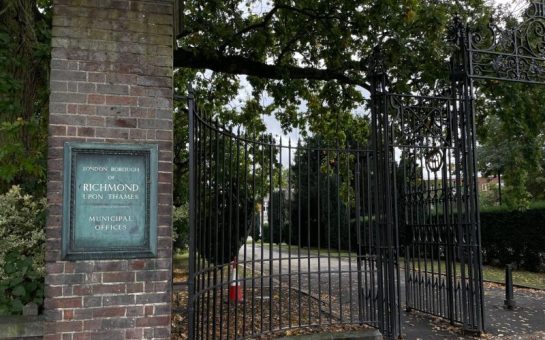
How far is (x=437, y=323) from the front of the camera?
7457mm

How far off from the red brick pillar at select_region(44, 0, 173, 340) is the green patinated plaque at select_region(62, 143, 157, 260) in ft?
0.24

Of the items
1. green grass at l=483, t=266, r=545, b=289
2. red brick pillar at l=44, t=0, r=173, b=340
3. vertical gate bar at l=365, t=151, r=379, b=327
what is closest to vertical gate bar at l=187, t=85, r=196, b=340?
red brick pillar at l=44, t=0, r=173, b=340

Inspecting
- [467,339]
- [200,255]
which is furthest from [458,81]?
[200,255]

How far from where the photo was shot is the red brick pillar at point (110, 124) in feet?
11.8

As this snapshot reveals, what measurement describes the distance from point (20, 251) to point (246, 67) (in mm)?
6358

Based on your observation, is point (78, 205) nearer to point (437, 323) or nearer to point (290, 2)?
point (437, 323)

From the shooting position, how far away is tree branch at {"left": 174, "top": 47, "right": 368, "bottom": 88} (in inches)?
353

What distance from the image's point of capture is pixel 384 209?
21.1ft

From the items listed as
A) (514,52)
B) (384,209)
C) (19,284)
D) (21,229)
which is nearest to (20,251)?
(21,229)

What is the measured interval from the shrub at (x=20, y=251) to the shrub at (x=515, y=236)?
15584mm

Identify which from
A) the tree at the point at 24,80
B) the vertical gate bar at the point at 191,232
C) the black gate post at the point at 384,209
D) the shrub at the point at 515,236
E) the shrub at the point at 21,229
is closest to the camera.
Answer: the vertical gate bar at the point at 191,232

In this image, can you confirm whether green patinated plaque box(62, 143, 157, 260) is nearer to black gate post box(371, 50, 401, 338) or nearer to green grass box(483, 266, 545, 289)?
black gate post box(371, 50, 401, 338)

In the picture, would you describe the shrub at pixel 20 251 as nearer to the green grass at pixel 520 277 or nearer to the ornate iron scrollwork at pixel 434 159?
the ornate iron scrollwork at pixel 434 159

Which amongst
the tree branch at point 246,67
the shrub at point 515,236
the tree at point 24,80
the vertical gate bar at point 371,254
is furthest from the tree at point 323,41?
the shrub at point 515,236
